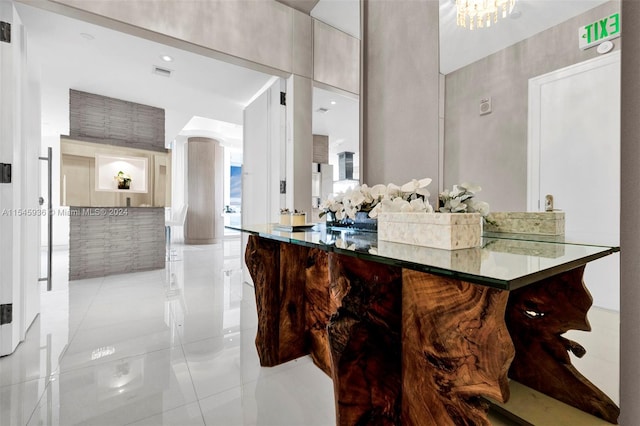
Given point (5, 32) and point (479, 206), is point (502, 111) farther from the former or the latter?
point (5, 32)

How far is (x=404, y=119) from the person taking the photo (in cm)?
159

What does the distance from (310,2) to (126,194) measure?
378 centimetres

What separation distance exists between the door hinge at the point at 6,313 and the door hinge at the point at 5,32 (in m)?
1.68

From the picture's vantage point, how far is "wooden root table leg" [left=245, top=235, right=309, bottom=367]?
1.65 meters

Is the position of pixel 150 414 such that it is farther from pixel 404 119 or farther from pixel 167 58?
pixel 167 58

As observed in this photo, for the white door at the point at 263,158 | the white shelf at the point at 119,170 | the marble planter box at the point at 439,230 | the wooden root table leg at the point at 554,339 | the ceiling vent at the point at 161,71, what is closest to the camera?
the marble planter box at the point at 439,230

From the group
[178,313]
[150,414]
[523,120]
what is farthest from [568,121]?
[178,313]

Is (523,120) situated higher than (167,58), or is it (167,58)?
(167,58)

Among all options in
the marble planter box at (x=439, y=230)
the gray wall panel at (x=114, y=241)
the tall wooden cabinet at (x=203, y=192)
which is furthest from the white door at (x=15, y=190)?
the tall wooden cabinet at (x=203, y=192)

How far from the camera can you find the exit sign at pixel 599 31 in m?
0.86

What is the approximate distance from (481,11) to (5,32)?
8.95 feet

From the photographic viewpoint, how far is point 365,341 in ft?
3.10

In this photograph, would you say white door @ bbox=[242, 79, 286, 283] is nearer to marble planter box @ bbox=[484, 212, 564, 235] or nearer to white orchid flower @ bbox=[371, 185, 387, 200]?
white orchid flower @ bbox=[371, 185, 387, 200]

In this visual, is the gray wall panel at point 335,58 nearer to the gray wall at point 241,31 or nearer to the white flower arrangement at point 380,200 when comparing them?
the gray wall at point 241,31
